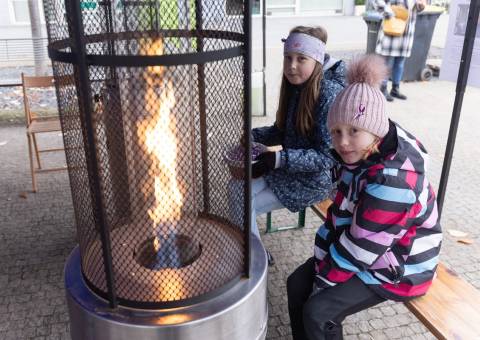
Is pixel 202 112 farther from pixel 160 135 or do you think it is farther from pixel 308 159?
pixel 308 159

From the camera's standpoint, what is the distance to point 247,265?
1888mm

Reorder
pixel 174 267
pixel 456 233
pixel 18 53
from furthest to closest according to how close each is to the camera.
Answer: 1. pixel 18 53
2. pixel 456 233
3. pixel 174 267

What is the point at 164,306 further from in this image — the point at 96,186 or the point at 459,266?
the point at 459,266

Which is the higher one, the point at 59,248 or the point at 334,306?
the point at 334,306

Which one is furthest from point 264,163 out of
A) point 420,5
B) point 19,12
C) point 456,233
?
point 19,12

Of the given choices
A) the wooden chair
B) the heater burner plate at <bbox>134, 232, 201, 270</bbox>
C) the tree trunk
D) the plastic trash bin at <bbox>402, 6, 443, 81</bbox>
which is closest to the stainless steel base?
the heater burner plate at <bbox>134, 232, 201, 270</bbox>

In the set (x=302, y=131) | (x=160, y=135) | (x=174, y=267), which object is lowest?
(x=174, y=267)

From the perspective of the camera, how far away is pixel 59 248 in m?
3.50

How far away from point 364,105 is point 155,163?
87 cm

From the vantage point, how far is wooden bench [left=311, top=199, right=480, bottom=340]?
1.94m

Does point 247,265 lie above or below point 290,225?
above

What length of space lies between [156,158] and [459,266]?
2.52 metres

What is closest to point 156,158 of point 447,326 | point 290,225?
point 447,326

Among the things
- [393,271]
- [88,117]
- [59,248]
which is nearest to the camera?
[88,117]
